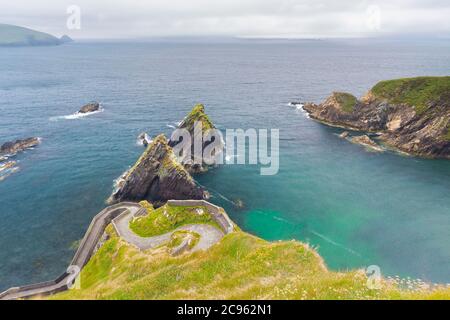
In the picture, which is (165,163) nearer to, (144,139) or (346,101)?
(144,139)

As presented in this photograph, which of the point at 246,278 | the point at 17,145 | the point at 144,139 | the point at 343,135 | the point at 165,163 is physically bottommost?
the point at 17,145

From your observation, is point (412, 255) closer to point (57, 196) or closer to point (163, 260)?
point (163, 260)

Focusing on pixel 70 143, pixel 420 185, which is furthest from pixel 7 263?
pixel 420 185

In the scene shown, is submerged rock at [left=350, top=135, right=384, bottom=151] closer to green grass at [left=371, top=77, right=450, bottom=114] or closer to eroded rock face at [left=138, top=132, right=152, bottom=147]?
green grass at [left=371, top=77, right=450, bottom=114]

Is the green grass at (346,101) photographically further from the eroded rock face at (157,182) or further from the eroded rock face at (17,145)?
the eroded rock face at (17,145)

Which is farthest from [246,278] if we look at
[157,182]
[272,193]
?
[157,182]

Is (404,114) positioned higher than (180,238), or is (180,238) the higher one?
(404,114)
